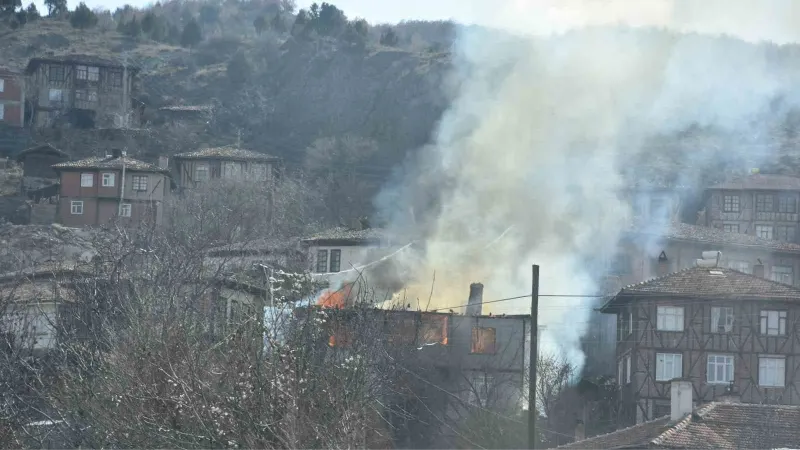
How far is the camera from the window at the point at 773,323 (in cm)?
5822

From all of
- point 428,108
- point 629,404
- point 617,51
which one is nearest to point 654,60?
point 617,51

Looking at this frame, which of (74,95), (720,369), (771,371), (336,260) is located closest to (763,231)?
(336,260)

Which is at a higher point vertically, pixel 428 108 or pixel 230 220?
pixel 428 108

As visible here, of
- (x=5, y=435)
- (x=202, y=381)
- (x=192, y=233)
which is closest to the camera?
(x=202, y=381)

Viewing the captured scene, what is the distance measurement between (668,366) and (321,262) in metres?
20.5

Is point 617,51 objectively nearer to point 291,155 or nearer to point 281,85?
point 291,155

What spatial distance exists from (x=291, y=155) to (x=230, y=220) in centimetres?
3053

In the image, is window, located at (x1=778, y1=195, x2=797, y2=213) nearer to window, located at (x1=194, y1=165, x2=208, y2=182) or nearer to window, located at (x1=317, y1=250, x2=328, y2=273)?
window, located at (x1=317, y1=250, x2=328, y2=273)

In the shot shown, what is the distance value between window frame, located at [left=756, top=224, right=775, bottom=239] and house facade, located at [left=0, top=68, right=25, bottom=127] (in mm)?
49016

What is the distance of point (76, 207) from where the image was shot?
89062mm

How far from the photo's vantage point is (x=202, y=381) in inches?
1040

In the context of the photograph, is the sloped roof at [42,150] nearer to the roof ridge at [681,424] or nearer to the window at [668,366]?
the window at [668,366]

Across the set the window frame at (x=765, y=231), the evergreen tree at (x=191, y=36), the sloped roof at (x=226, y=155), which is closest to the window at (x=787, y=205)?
the window frame at (x=765, y=231)

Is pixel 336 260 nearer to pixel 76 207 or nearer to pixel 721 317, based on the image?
pixel 721 317
